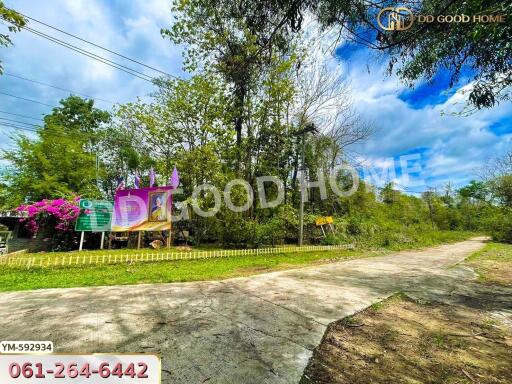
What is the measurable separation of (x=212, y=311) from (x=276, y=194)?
13.3 m

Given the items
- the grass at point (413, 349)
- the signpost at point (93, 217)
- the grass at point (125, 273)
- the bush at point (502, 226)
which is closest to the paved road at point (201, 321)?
the grass at point (413, 349)

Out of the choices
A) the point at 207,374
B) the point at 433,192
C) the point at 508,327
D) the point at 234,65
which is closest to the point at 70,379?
the point at 207,374

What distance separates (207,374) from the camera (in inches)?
94.2

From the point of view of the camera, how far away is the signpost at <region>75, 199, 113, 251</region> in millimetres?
12682

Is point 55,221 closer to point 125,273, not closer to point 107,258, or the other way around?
point 107,258

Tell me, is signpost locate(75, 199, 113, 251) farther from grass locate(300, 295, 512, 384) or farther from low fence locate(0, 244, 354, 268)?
grass locate(300, 295, 512, 384)

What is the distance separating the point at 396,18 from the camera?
3812 mm

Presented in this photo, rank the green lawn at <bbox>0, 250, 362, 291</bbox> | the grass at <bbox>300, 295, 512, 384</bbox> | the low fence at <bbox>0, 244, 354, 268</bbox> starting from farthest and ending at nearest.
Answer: the low fence at <bbox>0, 244, 354, 268</bbox> → the green lawn at <bbox>0, 250, 362, 291</bbox> → the grass at <bbox>300, 295, 512, 384</bbox>

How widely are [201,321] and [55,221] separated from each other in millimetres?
13157

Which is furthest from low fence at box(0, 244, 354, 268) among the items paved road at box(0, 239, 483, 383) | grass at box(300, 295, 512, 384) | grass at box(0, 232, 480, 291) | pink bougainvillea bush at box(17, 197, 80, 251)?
grass at box(300, 295, 512, 384)

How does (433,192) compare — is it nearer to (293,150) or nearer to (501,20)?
(293,150)

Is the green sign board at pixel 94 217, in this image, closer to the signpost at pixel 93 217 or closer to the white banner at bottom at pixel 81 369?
the signpost at pixel 93 217

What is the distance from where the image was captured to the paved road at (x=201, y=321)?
2.62 metres

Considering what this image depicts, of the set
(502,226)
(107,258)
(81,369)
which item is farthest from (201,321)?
(502,226)
